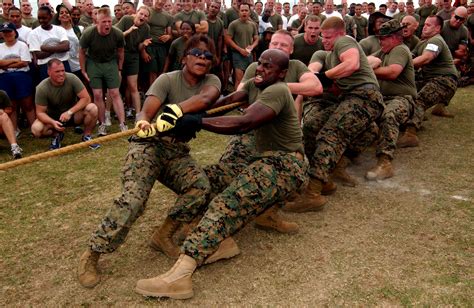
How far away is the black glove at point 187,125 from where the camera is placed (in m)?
3.27

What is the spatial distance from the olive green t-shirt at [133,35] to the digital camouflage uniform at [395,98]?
4.24 meters

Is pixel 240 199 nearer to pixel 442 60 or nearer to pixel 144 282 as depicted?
pixel 144 282

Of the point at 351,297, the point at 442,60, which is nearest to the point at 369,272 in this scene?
the point at 351,297

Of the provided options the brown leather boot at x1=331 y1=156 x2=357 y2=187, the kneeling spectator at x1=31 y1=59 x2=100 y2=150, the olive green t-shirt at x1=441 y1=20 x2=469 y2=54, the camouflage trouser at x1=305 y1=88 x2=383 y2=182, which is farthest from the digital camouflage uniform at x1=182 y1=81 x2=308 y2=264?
the olive green t-shirt at x1=441 y1=20 x2=469 y2=54

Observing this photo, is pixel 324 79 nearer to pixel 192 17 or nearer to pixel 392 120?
pixel 392 120

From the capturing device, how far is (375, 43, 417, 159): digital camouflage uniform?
5539 millimetres

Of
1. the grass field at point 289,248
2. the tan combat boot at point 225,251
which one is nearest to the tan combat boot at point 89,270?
the grass field at point 289,248

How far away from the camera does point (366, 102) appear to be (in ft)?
16.7

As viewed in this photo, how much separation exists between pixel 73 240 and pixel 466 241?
11.3ft

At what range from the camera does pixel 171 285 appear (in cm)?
306

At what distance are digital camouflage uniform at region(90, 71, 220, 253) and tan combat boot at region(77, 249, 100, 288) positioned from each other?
5.0 inches

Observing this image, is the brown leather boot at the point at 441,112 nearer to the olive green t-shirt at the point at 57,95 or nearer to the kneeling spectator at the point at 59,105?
the kneeling spectator at the point at 59,105

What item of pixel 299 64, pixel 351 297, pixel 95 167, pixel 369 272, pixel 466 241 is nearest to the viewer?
pixel 351 297

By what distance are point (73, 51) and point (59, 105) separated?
1.59 m
